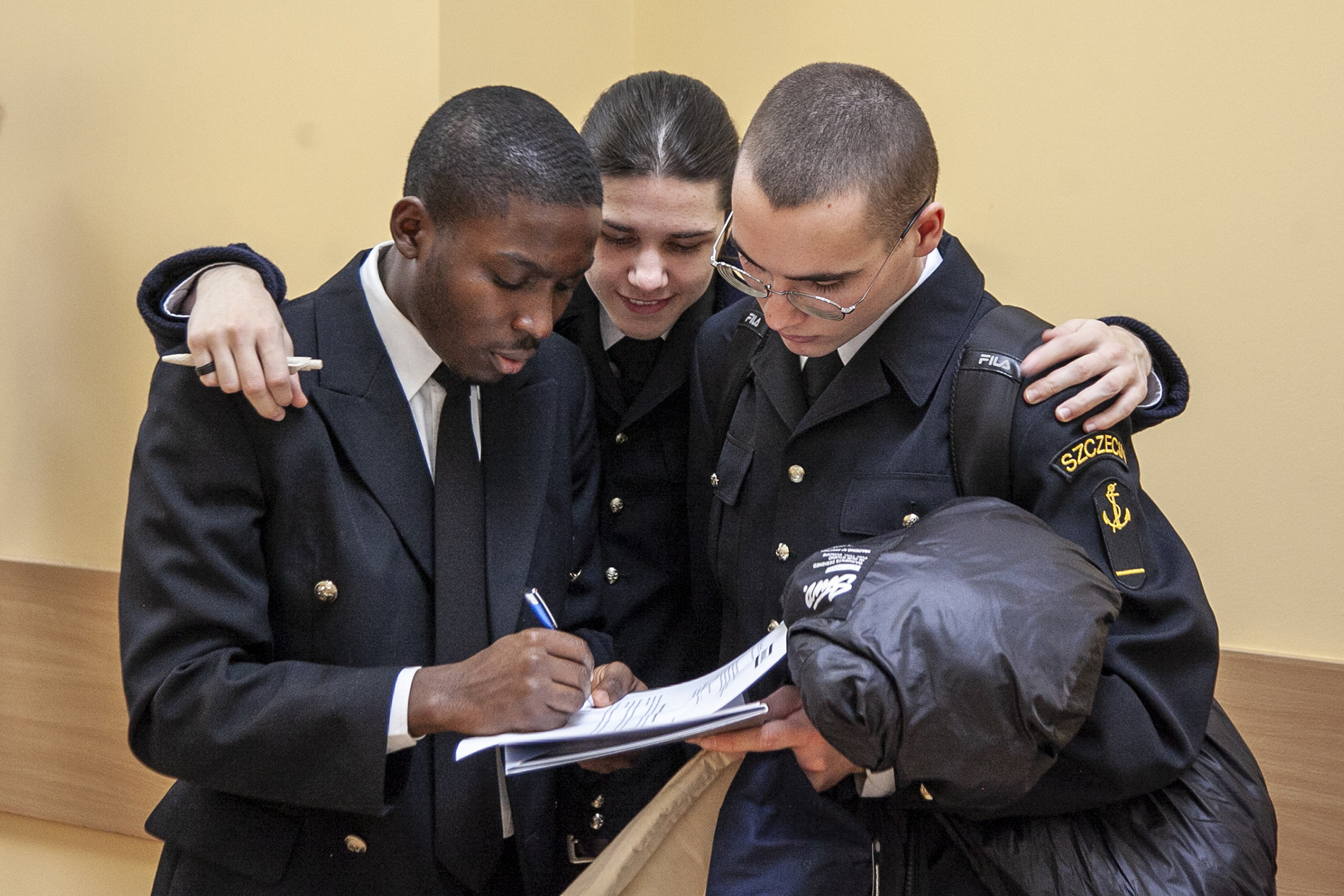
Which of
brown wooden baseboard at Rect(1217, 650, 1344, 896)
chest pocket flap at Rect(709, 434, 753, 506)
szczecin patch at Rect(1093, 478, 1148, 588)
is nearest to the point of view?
szczecin patch at Rect(1093, 478, 1148, 588)

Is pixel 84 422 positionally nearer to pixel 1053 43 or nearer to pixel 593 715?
pixel 593 715

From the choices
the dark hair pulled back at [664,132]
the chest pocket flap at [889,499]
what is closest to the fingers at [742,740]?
the chest pocket flap at [889,499]

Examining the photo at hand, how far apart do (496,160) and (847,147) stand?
0.40 metres

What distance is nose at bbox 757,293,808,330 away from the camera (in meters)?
1.30

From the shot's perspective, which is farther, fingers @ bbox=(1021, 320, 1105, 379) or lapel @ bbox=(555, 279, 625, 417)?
lapel @ bbox=(555, 279, 625, 417)

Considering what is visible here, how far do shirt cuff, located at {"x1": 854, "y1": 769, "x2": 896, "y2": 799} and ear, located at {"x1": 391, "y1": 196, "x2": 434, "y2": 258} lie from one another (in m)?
0.76

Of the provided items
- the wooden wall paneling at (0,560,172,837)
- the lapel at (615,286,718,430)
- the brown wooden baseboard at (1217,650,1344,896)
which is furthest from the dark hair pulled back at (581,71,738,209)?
the wooden wall paneling at (0,560,172,837)

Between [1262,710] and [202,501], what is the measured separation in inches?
74.1

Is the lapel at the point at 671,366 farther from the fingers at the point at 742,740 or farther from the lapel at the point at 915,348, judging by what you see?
the fingers at the point at 742,740

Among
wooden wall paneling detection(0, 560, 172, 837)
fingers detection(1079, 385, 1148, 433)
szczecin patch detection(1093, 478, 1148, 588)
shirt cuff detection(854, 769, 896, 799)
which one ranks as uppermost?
fingers detection(1079, 385, 1148, 433)

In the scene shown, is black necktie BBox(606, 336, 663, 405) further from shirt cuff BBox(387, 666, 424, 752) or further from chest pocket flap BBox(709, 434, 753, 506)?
shirt cuff BBox(387, 666, 424, 752)

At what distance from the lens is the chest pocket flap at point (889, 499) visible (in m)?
1.26

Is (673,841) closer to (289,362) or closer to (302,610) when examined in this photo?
(302,610)

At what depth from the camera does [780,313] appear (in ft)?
4.27
